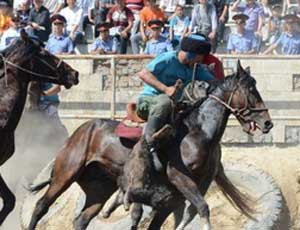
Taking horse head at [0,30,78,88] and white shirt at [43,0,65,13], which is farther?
white shirt at [43,0,65,13]

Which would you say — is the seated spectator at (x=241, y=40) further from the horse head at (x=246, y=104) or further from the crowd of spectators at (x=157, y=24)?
the horse head at (x=246, y=104)

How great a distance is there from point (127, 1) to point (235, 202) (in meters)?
7.38

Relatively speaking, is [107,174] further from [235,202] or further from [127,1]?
[127,1]

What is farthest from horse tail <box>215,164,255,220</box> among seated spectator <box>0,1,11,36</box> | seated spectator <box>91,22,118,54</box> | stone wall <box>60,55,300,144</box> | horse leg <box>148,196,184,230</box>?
seated spectator <box>0,1,11,36</box>

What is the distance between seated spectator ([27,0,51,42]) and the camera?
18906 mm

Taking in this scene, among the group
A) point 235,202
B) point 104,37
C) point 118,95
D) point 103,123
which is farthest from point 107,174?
point 104,37

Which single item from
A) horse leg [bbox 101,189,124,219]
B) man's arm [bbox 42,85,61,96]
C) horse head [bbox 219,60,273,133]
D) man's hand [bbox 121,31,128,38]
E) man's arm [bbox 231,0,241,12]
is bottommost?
horse leg [bbox 101,189,124,219]

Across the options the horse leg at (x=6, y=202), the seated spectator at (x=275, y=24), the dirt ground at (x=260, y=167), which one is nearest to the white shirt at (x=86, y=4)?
the seated spectator at (x=275, y=24)

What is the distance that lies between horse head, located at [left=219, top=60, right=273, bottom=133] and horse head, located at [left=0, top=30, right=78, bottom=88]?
1.71 metres

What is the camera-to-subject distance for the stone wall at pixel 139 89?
54.5 feet

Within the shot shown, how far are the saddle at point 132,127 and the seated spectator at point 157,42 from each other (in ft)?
16.3

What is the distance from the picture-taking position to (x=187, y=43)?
11.9 metres

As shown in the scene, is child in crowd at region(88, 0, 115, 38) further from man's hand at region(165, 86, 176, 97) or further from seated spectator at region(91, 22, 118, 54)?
man's hand at region(165, 86, 176, 97)

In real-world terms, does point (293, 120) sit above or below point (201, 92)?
below
